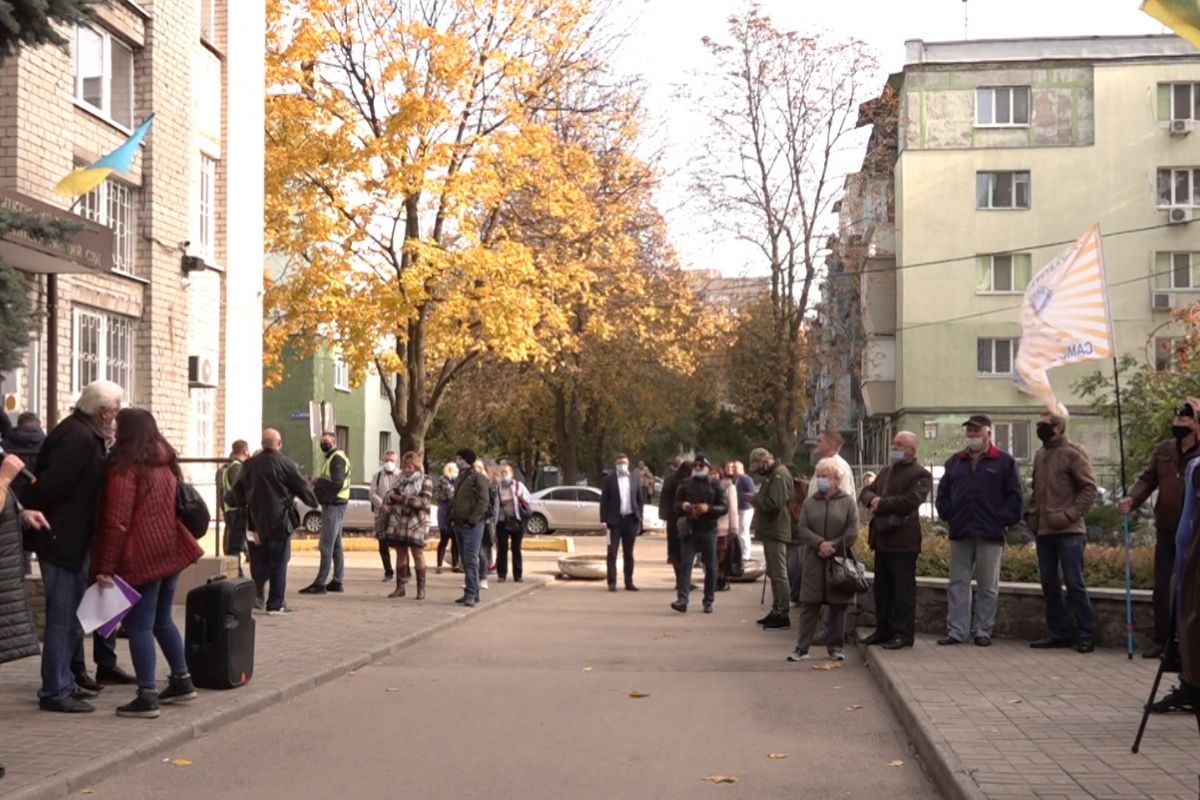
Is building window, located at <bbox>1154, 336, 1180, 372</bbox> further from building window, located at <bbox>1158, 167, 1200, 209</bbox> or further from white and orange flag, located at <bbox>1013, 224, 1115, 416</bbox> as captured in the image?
white and orange flag, located at <bbox>1013, 224, 1115, 416</bbox>

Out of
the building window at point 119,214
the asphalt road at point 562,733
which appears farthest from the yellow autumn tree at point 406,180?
the asphalt road at point 562,733

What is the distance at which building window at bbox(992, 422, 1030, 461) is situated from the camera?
164 ft

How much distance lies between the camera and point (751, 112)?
4625cm

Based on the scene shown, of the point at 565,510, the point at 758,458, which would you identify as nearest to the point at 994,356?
the point at 565,510

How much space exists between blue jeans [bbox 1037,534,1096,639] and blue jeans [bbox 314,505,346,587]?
9.49 metres

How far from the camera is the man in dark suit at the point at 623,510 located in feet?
75.9

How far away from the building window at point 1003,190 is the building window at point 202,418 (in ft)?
101

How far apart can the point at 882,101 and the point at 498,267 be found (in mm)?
20205

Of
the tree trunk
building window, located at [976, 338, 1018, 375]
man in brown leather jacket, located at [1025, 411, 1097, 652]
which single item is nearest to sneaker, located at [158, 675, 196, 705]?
man in brown leather jacket, located at [1025, 411, 1097, 652]

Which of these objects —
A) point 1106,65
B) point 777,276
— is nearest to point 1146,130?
point 1106,65

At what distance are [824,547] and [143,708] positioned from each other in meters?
5.85

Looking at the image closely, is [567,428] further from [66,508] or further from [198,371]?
[66,508]

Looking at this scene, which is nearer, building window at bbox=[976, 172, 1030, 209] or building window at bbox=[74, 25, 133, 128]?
building window at bbox=[74, 25, 133, 128]

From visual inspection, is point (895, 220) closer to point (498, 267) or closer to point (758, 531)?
point (498, 267)
